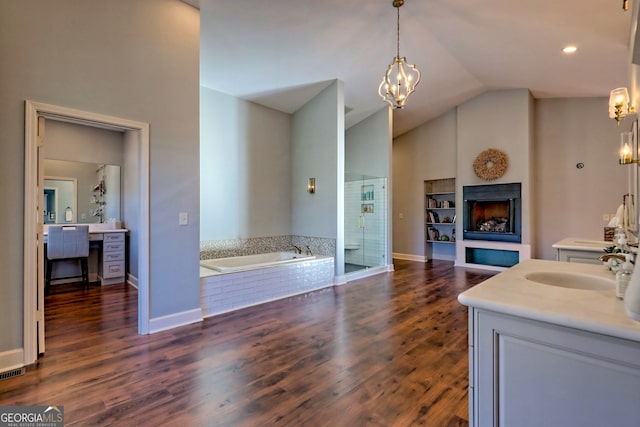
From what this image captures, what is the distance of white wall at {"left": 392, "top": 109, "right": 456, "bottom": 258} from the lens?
276 inches

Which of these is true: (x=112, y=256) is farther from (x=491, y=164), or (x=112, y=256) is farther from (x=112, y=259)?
(x=491, y=164)

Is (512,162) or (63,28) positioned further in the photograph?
(512,162)

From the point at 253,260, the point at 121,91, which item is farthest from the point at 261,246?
the point at 121,91

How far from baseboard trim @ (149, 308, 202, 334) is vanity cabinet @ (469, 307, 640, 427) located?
8.98 ft

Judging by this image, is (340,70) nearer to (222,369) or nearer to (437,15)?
(437,15)

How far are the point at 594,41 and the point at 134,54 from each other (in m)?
4.95

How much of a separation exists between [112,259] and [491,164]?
7.07 metres

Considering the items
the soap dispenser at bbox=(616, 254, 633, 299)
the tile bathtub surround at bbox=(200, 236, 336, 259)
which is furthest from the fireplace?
the soap dispenser at bbox=(616, 254, 633, 299)

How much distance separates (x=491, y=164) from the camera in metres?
6.15

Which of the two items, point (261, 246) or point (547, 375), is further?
point (261, 246)

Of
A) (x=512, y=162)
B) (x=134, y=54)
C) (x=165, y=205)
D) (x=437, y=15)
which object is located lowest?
(x=165, y=205)

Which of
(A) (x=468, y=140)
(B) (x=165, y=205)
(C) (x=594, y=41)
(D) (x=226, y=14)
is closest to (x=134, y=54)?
(D) (x=226, y=14)

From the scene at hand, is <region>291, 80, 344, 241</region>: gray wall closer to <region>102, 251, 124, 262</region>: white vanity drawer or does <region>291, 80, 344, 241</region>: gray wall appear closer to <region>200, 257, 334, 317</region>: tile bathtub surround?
<region>200, 257, 334, 317</region>: tile bathtub surround

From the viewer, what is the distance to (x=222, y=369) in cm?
225
